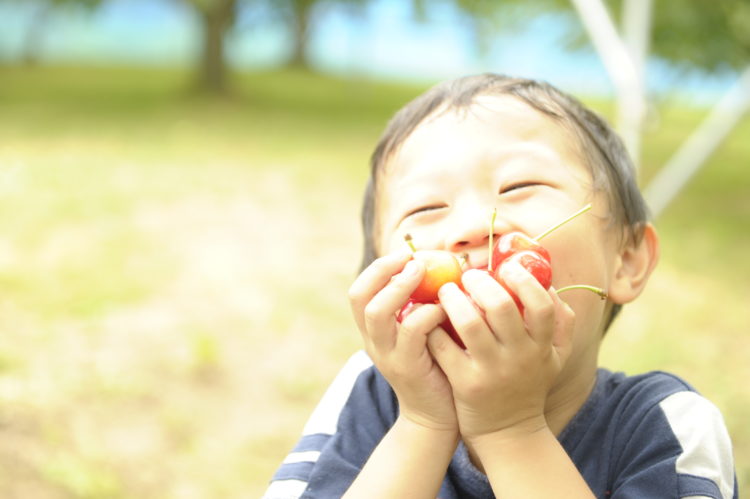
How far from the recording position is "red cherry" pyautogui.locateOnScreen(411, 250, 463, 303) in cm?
135

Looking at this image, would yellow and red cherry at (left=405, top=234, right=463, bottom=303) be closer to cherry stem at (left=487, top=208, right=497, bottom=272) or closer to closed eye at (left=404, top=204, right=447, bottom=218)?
cherry stem at (left=487, top=208, right=497, bottom=272)

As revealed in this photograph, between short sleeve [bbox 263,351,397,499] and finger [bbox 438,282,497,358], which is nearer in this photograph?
finger [bbox 438,282,497,358]

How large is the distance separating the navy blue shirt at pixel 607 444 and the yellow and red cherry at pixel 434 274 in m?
0.41

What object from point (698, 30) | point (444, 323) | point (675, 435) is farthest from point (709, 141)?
point (444, 323)

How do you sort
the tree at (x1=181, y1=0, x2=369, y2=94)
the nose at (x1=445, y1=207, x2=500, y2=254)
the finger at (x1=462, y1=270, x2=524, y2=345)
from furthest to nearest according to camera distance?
1. the tree at (x1=181, y1=0, x2=369, y2=94)
2. the nose at (x1=445, y1=207, x2=500, y2=254)
3. the finger at (x1=462, y1=270, x2=524, y2=345)

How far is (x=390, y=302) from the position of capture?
1.34 metres

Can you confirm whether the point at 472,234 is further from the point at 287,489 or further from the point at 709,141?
the point at 709,141

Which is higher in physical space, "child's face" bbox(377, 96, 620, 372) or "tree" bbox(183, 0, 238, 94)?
"child's face" bbox(377, 96, 620, 372)

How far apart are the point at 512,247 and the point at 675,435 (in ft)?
1.44

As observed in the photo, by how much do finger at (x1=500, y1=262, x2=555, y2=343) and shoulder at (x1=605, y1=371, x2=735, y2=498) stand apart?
0.36m

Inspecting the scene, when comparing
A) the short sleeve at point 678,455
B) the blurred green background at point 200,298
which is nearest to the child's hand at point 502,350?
the short sleeve at point 678,455

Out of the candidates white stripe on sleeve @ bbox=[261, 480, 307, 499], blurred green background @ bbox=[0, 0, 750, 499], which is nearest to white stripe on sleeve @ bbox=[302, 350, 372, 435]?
white stripe on sleeve @ bbox=[261, 480, 307, 499]

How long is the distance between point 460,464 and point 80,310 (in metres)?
3.11

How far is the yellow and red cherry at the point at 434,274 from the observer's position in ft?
4.44
